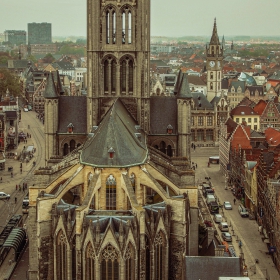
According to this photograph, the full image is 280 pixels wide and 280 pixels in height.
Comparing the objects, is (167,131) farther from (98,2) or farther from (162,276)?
(162,276)

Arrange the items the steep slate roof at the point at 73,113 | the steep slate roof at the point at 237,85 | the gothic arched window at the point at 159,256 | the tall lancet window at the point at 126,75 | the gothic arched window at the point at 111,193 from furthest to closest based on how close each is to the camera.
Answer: the steep slate roof at the point at 237,85
the steep slate roof at the point at 73,113
the tall lancet window at the point at 126,75
the gothic arched window at the point at 111,193
the gothic arched window at the point at 159,256

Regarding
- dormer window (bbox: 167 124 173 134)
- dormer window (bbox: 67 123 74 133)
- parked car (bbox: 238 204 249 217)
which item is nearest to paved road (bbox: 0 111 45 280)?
dormer window (bbox: 67 123 74 133)

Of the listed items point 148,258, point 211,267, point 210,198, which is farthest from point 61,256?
point 210,198

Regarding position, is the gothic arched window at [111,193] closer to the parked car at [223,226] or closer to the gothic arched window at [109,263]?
the gothic arched window at [109,263]

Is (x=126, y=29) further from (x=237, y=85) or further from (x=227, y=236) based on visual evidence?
(x=237, y=85)

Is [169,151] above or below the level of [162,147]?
below

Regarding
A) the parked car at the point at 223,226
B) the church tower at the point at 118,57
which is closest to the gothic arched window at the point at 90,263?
the church tower at the point at 118,57

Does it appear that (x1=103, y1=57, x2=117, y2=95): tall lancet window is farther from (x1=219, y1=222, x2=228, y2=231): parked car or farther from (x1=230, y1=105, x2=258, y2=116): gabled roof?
(x1=230, y1=105, x2=258, y2=116): gabled roof

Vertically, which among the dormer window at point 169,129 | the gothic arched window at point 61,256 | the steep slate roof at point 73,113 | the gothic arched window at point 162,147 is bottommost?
the gothic arched window at point 61,256
